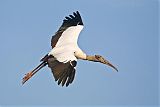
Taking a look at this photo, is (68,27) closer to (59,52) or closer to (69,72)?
(59,52)

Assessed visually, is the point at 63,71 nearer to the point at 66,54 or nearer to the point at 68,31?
the point at 66,54

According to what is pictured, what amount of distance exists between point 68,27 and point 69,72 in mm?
4386

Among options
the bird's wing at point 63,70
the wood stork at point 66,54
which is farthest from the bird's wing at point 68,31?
the bird's wing at point 63,70

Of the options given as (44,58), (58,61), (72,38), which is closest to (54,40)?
(72,38)

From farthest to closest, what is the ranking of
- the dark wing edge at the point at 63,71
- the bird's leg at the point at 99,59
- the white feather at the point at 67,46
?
the bird's leg at the point at 99,59 < the white feather at the point at 67,46 < the dark wing edge at the point at 63,71

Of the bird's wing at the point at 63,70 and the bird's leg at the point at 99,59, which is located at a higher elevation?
the bird's leg at the point at 99,59

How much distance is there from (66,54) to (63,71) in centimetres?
124

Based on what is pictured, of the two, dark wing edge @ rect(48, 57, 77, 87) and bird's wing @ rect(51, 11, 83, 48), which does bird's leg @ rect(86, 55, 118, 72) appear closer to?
bird's wing @ rect(51, 11, 83, 48)

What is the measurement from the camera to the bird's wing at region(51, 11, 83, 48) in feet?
47.0

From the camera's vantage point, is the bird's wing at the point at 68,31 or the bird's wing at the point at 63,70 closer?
the bird's wing at the point at 63,70

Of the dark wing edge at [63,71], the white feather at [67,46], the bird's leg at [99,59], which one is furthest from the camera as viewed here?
the bird's leg at [99,59]

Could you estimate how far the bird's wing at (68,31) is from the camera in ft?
47.0

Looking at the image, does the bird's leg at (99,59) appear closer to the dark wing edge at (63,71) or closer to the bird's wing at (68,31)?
the bird's wing at (68,31)

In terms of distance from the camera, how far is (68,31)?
15.1m
